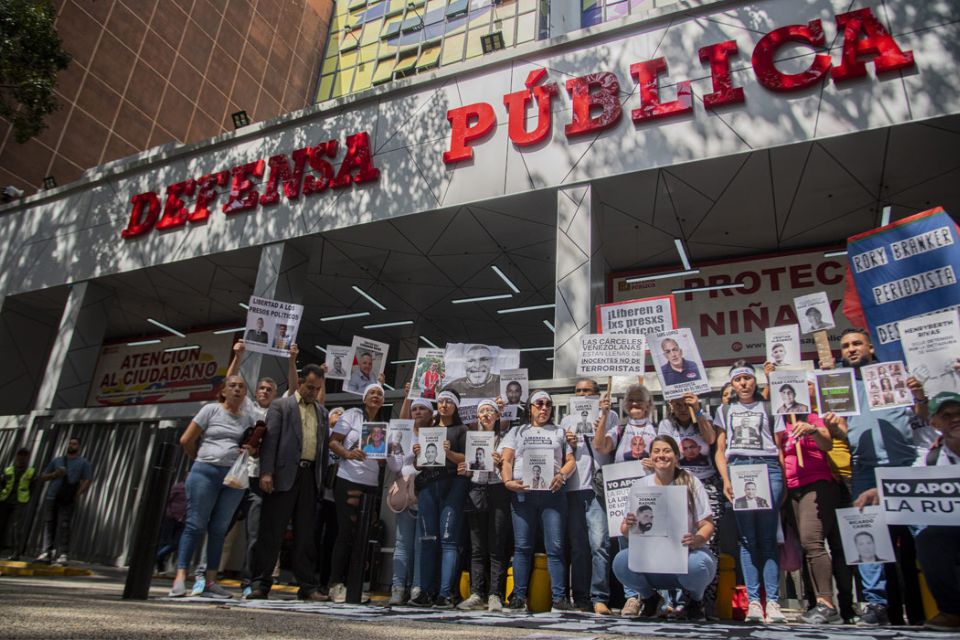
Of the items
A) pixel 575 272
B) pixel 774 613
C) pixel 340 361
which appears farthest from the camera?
pixel 575 272

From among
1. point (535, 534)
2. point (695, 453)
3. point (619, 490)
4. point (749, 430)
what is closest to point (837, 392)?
point (749, 430)

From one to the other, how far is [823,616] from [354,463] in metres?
3.69

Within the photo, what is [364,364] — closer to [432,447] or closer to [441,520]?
[432,447]

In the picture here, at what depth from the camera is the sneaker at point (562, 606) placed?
15.4ft

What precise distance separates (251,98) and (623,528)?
2243 cm

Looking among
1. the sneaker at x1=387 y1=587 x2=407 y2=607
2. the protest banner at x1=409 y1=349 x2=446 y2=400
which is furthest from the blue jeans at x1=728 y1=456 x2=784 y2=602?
the protest banner at x1=409 y1=349 x2=446 y2=400

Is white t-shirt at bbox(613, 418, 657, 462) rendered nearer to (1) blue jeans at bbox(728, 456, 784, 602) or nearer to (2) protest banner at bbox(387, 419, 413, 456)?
(1) blue jeans at bbox(728, 456, 784, 602)

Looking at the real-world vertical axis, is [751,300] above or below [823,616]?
above

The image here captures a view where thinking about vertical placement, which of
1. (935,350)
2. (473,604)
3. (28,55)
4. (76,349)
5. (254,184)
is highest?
(28,55)

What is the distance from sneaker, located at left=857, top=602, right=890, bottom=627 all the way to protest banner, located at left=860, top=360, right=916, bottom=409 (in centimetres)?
128

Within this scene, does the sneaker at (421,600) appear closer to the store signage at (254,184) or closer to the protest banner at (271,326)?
the protest banner at (271,326)

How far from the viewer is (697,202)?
9.63 meters

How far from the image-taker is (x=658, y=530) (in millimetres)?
4117

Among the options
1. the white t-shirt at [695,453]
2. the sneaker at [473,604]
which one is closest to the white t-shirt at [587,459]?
the white t-shirt at [695,453]
